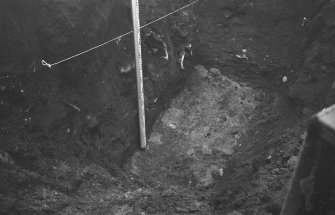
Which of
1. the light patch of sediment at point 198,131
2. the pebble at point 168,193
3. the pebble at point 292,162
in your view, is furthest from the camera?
the light patch of sediment at point 198,131

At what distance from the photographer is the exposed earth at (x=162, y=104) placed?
340cm

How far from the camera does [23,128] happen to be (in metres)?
3.49

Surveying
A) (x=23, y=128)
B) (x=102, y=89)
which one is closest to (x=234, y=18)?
(x=102, y=89)

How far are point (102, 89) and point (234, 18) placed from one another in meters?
2.68

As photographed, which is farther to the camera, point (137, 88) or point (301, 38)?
point (301, 38)

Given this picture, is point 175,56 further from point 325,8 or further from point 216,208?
point 216,208

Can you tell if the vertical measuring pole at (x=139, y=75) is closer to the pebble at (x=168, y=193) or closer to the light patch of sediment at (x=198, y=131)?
the light patch of sediment at (x=198, y=131)

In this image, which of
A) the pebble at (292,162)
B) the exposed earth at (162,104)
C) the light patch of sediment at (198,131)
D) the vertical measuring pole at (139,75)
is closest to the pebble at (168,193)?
the exposed earth at (162,104)

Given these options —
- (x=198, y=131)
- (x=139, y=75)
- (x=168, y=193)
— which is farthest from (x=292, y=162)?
(x=139, y=75)

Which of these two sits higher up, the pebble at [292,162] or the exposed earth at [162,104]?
the exposed earth at [162,104]

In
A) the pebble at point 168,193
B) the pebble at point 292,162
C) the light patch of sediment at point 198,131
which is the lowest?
the pebble at point 168,193

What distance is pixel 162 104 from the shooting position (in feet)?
16.4

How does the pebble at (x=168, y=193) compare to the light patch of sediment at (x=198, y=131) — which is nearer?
the pebble at (x=168, y=193)

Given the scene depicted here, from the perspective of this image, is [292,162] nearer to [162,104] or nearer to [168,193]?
[168,193]
